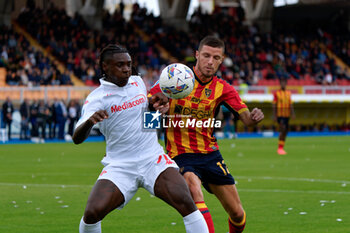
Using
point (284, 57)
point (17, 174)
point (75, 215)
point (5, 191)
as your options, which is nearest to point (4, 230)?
point (75, 215)

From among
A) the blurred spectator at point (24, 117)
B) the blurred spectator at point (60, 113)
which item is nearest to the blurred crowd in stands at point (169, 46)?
the blurred spectator at point (24, 117)

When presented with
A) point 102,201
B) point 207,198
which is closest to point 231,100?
point 102,201

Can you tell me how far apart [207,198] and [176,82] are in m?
5.47

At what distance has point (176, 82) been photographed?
695cm

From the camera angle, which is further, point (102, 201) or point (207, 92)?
point (207, 92)

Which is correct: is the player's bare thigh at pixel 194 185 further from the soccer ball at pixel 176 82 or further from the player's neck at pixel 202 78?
the player's neck at pixel 202 78

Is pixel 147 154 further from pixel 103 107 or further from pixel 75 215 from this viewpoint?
pixel 75 215

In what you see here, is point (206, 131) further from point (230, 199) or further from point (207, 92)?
point (230, 199)

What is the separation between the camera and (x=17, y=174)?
54.3ft

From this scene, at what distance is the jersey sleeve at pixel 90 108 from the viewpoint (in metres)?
6.26

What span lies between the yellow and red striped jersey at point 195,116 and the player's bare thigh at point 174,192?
3.43 ft

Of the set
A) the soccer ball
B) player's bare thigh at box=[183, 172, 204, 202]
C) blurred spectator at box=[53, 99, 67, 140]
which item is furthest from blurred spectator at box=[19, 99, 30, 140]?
the soccer ball

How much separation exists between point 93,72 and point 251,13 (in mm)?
20000

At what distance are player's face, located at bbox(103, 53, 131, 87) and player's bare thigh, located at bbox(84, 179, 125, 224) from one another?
0.96m
